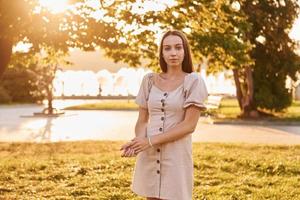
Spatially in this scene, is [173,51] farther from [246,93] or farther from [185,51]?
[246,93]

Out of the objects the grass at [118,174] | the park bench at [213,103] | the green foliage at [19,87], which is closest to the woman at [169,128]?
the grass at [118,174]

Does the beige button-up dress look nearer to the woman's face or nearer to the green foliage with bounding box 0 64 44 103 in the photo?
the woman's face

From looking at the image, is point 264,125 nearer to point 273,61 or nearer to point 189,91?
point 273,61

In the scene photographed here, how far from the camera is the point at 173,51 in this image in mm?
3902

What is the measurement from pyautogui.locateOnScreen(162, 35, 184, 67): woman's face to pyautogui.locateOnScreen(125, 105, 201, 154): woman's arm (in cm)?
36

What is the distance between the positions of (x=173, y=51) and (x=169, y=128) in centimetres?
54

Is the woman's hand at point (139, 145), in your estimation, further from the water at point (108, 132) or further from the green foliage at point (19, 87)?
the green foliage at point (19, 87)

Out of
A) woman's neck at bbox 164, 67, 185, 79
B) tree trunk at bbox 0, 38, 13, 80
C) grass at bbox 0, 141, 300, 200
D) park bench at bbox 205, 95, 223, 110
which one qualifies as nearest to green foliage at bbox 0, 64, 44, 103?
park bench at bbox 205, 95, 223, 110

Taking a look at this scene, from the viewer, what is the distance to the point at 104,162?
1175 centimetres

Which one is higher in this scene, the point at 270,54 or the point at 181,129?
the point at 270,54

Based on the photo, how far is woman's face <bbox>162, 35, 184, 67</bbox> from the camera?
12.8 ft

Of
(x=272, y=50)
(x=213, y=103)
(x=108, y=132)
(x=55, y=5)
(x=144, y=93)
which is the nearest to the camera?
(x=144, y=93)

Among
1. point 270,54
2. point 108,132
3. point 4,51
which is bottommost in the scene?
point 108,132

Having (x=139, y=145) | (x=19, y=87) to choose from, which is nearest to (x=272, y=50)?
(x=139, y=145)
